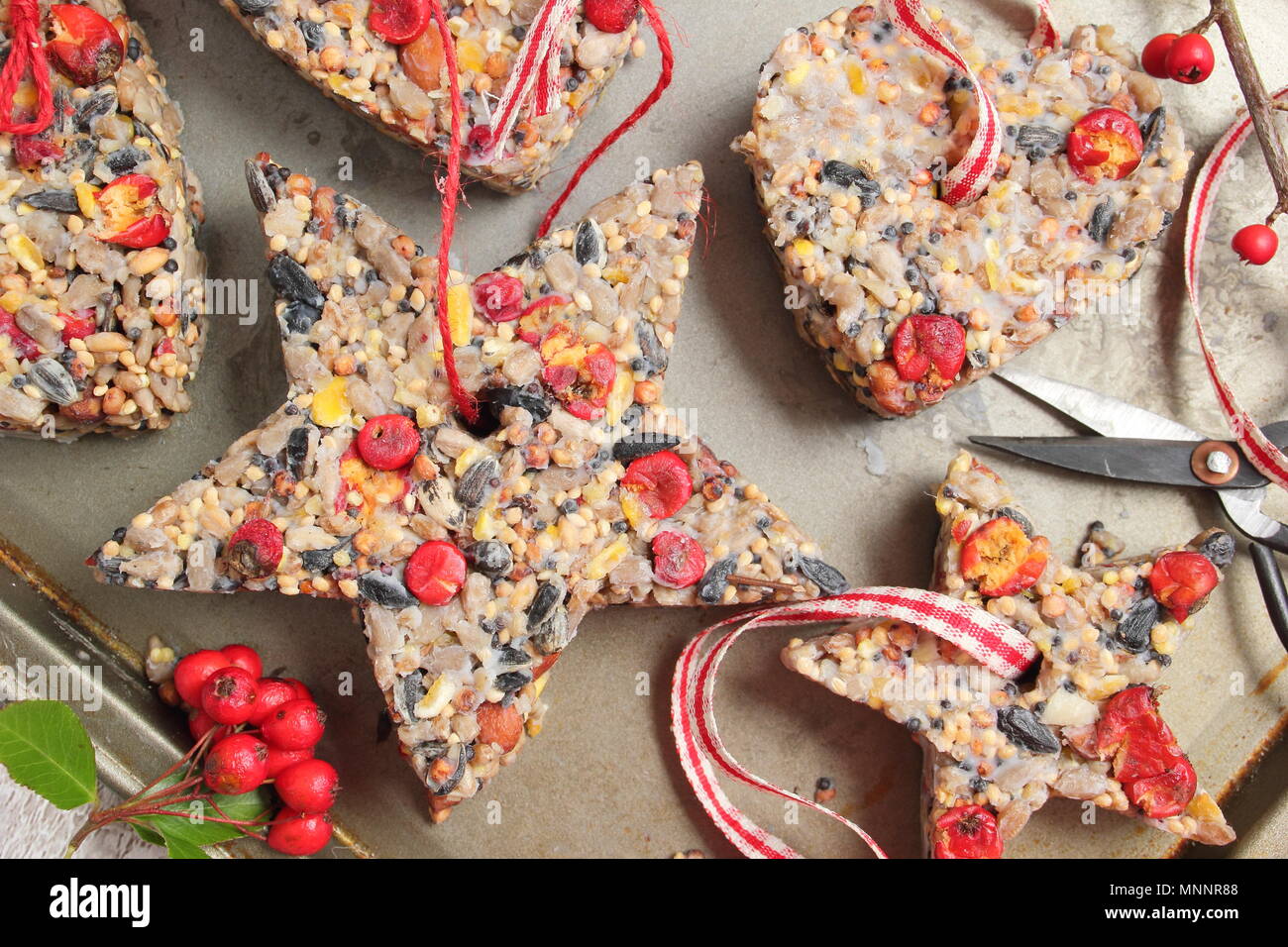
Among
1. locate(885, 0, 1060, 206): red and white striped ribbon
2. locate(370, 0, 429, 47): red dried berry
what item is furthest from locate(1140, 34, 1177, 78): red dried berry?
locate(370, 0, 429, 47): red dried berry

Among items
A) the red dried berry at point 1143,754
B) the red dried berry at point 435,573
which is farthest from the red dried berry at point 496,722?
the red dried berry at point 1143,754

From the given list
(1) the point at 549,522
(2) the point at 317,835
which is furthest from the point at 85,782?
(1) the point at 549,522

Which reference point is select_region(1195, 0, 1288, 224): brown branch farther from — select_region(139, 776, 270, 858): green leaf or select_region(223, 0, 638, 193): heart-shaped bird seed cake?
select_region(139, 776, 270, 858): green leaf

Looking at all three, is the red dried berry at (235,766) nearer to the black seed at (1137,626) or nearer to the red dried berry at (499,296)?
the red dried berry at (499,296)

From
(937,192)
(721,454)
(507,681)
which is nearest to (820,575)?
(721,454)

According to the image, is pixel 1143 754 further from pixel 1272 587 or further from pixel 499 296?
pixel 499 296
